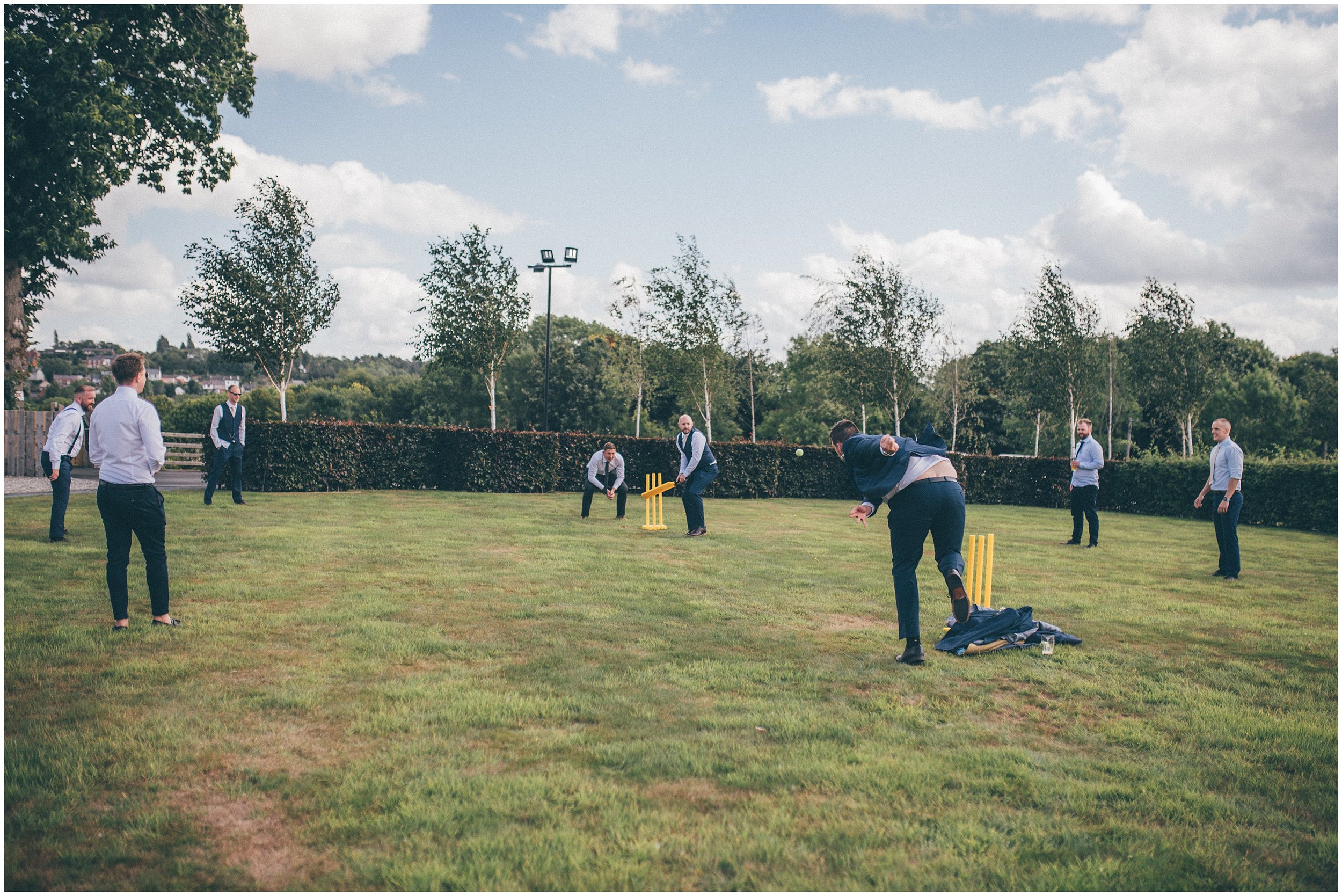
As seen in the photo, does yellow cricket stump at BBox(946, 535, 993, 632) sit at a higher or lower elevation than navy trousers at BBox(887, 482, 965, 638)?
lower

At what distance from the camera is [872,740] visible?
427cm

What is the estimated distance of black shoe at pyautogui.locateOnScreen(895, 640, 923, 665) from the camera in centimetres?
583

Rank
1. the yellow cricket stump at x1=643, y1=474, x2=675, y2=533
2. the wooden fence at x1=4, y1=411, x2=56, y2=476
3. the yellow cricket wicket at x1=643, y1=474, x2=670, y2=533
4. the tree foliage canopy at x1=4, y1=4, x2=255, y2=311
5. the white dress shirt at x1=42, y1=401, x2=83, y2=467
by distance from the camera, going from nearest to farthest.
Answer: the white dress shirt at x1=42, y1=401, x2=83, y2=467, the yellow cricket stump at x1=643, y1=474, x2=675, y2=533, the yellow cricket wicket at x1=643, y1=474, x2=670, y2=533, the tree foliage canopy at x1=4, y1=4, x2=255, y2=311, the wooden fence at x1=4, y1=411, x2=56, y2=476

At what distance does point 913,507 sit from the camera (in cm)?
604

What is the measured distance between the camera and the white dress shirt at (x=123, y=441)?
236 inches

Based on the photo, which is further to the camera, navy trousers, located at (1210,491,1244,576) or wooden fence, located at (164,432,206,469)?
wooden fence, located at (164,432,206,469)

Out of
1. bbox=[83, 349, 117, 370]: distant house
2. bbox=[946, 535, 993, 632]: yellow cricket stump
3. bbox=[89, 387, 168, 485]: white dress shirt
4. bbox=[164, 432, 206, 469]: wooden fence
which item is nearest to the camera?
bbox=[89, 387, 168, 485]: white dress shirt

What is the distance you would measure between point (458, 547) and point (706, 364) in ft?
79.2

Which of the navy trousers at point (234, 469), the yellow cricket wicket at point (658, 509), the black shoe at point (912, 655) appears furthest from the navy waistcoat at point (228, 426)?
the black shoe at point (912, 655)

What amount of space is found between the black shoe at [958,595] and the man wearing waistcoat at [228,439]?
12387 mm

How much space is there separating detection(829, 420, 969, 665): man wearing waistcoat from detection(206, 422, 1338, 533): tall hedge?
14838 millimetres

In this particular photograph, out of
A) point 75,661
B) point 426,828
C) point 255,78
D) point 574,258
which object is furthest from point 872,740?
point 255,78

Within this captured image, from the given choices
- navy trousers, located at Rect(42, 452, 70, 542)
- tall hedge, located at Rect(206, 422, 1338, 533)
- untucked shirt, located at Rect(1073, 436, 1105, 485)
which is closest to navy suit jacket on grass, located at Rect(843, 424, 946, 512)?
untucked shirt, located at Rect(1073, 436, 1105, 485)

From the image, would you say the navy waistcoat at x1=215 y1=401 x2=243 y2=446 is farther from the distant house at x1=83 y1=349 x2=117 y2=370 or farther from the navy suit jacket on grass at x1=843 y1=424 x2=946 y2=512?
the distant house at x1=83 y1=349 x2=117 y2=370
